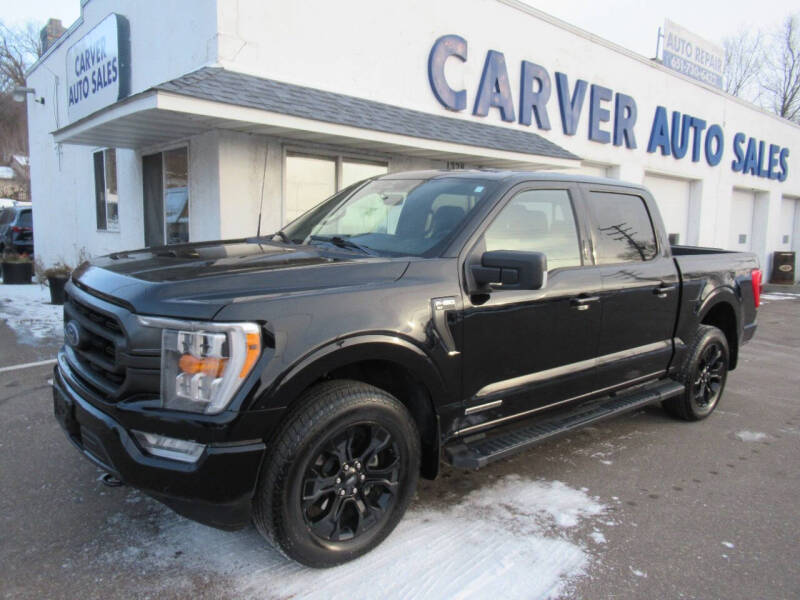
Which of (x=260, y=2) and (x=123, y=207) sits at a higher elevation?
(x=260, y=2)

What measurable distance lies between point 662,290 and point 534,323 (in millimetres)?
1485

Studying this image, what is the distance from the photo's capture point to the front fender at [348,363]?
2.33 metres

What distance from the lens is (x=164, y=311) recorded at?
230 cm

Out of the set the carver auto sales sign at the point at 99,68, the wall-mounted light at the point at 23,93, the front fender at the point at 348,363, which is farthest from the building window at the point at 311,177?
the wall-mounted light at the point at 23,93

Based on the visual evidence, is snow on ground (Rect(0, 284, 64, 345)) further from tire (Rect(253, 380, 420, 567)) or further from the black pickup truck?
tire (Rect(253, 380, 420, 567))

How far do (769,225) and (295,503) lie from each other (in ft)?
73.8

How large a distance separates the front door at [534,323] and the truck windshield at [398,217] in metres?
0.21

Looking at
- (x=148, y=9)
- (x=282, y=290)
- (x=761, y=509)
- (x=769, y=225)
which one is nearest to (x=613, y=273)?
(x=761, y=509)

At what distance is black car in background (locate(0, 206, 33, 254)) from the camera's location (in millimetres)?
16172

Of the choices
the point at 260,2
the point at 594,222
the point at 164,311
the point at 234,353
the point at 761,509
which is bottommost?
the point at 761,509

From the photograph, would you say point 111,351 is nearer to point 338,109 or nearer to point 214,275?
point 214,275

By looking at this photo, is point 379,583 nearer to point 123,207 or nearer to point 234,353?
point 234,353

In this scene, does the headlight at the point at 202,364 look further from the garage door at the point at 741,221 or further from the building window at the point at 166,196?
the garage door at the point at 741,221

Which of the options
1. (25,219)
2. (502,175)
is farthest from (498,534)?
(25,219)
